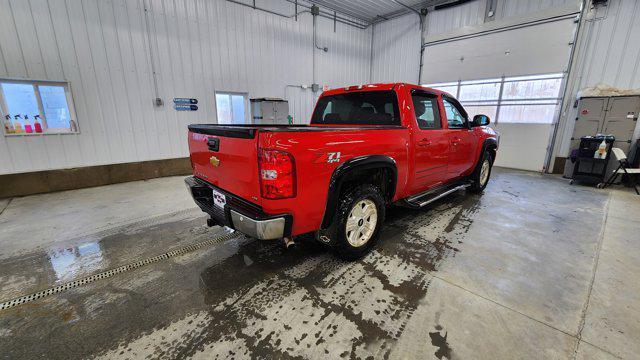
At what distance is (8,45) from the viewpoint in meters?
4.50

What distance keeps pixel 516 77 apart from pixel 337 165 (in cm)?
802

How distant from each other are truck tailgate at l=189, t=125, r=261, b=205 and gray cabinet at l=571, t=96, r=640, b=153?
7985 millimetres

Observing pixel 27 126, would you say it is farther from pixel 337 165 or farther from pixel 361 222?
pixel 361 222

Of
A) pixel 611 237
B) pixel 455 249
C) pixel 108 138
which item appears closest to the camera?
pixel 455 249

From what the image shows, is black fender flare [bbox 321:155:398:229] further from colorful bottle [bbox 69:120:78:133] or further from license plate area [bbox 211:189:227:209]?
colorful bottle [bbox 69:120:78:133]

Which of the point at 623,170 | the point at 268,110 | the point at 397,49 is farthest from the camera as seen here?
the point at 397,49

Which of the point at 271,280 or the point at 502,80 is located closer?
the point at 271,280

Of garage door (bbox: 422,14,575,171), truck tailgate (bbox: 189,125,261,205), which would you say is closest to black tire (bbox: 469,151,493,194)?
garage door (bbox: 422,14,575,171)

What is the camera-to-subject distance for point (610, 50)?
5980mm

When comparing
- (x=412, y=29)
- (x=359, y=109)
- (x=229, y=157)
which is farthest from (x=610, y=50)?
(x=229, y=157)

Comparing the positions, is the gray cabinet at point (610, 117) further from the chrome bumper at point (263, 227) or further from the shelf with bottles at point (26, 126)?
the shelf with bottles at point (26, 126)

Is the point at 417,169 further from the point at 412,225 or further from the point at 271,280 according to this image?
the point at 271,280

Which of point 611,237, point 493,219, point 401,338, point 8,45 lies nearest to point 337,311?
point 401,338

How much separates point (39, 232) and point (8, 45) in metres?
3.67
